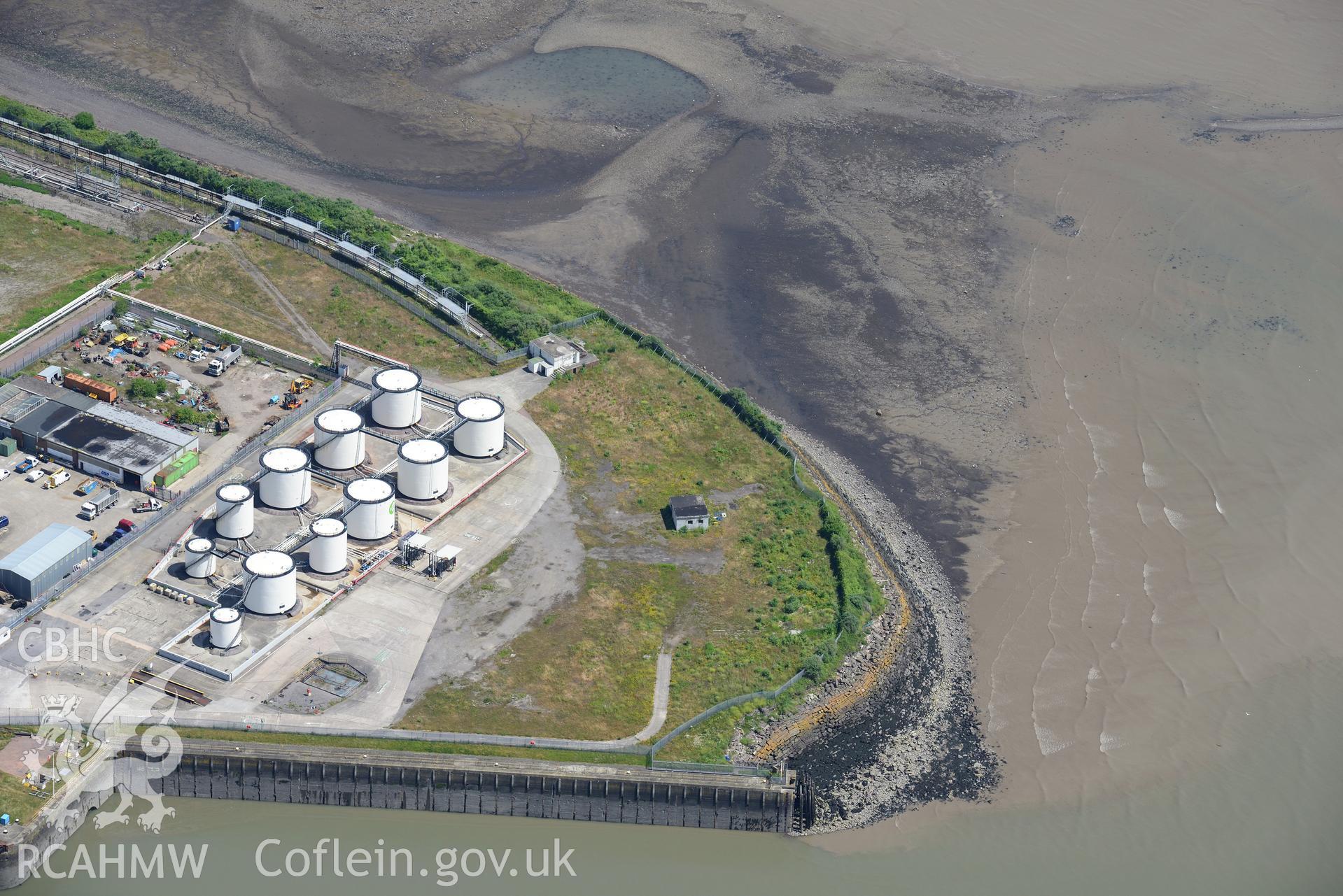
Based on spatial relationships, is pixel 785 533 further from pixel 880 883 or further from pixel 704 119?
pixel 704 119

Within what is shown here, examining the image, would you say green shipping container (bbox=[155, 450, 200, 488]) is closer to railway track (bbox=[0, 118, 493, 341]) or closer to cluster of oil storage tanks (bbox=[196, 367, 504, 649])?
cluster of oil storage tanks (bbox=[196, 367, 504, 649])

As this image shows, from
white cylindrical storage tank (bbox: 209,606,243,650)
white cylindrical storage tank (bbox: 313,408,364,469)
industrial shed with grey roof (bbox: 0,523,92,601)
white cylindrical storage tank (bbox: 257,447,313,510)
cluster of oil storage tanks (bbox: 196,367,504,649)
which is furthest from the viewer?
white cylindrical storage tank (bbox: 313,408,364,469)

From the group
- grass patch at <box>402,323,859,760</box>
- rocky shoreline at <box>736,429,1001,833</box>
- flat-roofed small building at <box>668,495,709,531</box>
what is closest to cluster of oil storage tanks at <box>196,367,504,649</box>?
grass patch at <box>402,323,859,760</box>

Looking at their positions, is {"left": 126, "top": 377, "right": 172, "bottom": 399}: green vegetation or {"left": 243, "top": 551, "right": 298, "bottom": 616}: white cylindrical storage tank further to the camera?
{"left": 126, "top": 377, "right": 172, "bottom": 399}: green vegetation

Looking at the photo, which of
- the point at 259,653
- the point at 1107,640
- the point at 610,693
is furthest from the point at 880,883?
the point at 259,653

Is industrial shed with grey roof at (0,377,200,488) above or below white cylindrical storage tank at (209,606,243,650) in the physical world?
above

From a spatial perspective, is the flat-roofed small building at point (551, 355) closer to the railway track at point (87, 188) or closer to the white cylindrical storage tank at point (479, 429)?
the white cylindrical storage tank at point (479, 429)

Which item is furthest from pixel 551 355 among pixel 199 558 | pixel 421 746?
pixel 421 746
